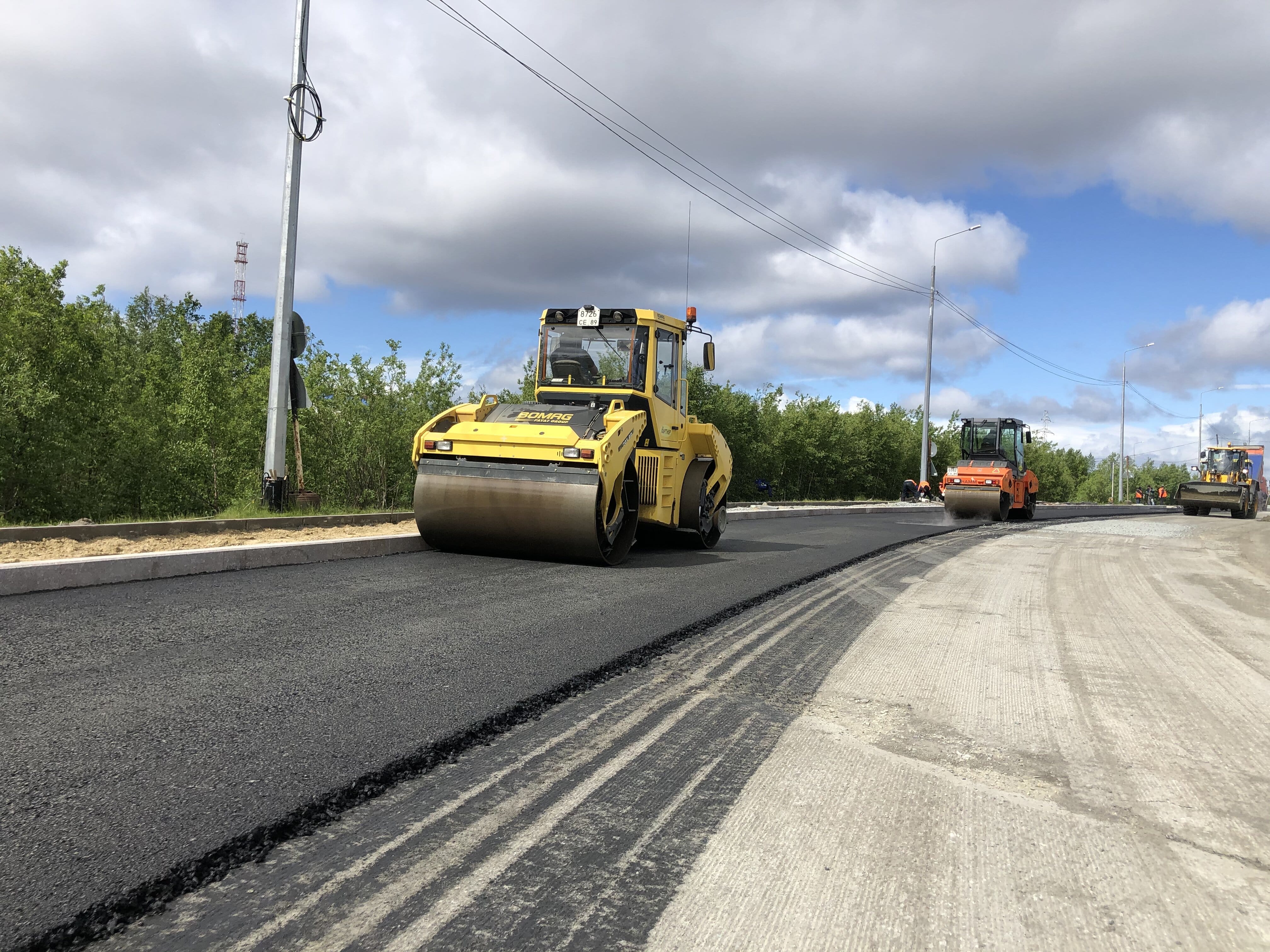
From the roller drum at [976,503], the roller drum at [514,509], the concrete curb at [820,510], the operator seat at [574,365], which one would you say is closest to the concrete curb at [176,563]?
the roller drum at [514,509]

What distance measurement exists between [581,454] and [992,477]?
18.1 metres

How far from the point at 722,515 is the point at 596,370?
9.77 ft

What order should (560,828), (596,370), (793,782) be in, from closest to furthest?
1. (560,828)
2. (793,782)
3. (596,370)

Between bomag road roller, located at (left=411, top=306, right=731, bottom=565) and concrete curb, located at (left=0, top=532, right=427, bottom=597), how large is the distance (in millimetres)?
725

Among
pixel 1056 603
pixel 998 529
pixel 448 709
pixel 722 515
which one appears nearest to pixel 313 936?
pixel 448 709

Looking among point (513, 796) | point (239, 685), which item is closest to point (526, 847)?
point (513, 796)

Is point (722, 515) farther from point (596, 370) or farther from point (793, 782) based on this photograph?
point (793, 782)

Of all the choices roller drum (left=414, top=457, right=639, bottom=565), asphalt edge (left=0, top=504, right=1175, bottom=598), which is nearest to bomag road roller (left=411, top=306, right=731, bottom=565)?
roller drum (left=414, top=457, right=639, bottom=565)

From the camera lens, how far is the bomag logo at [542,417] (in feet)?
29.2

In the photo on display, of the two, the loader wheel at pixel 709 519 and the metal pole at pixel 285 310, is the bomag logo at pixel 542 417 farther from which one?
the metal pole at pixel 285 310

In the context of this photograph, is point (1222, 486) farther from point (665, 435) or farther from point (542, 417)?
point (542, 417)

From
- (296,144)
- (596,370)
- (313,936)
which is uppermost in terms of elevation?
(296,144)

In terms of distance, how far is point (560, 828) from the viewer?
2.70 meters

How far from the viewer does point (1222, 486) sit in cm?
3372
